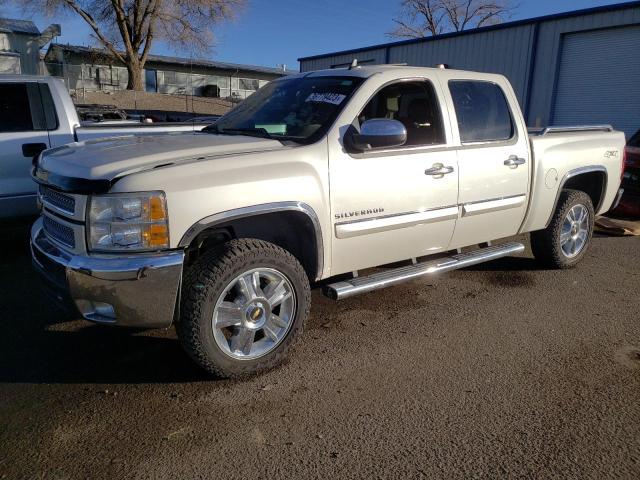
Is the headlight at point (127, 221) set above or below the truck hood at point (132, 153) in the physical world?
below

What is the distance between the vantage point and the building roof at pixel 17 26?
104ft

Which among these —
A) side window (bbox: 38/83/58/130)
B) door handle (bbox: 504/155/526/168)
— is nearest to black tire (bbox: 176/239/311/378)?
door handle (bbox: 504/155/526/168)

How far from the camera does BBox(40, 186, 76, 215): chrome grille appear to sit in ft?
9.63

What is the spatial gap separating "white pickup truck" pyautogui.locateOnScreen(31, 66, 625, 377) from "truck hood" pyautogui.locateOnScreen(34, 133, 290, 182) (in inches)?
Result: 0.6

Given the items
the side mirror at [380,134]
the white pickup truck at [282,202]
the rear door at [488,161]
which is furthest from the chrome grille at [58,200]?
the rear door at [488,161]

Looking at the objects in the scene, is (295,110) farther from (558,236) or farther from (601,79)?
(601,79)

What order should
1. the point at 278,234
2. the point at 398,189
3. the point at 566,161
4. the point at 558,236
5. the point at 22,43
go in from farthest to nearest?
the point at 22,43 → the point at 558,236 → the point at 566,161 → the point at 398,189 → the point at 278,234

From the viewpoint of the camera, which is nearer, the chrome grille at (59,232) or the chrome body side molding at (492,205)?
the chrome grille at (59,232)

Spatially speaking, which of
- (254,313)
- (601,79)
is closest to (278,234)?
(254,313)

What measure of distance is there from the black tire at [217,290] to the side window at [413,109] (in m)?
1.42

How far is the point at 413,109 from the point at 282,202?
180 centimetres

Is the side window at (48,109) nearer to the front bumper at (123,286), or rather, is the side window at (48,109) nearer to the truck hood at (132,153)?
the truck hood at (132,153)

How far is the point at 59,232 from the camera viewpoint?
3.12 meters

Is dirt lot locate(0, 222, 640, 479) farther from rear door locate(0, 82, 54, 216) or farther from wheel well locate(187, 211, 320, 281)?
rear door locate(0, 82, 54, 216)
